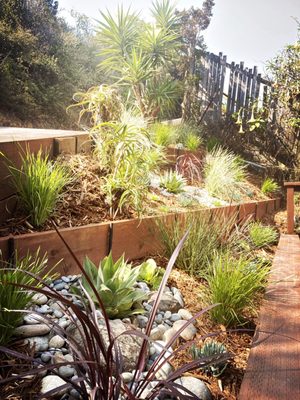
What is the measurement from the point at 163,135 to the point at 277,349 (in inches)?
99.4

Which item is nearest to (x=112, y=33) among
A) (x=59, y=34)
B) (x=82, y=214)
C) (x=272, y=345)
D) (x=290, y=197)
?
(x=59, y=34)

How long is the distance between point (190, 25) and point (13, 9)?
105 inches

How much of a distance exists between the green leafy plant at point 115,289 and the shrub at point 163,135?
6.77ft

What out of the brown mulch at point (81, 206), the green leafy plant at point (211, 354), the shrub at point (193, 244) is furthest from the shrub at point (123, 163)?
the green leafy plant at point (211, 354)

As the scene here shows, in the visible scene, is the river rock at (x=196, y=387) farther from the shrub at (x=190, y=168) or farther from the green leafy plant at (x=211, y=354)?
the shrub at (x=190, y=168)

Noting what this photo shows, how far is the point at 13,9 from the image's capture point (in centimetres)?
227

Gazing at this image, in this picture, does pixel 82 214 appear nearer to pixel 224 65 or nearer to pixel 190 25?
pixel 190 25

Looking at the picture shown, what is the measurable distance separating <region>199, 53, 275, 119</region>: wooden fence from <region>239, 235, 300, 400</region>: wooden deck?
12.2ft

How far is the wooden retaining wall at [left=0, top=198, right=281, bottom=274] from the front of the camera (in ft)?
4.95

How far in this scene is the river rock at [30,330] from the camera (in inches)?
46.0

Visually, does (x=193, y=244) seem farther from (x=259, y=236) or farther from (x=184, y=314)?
(x=259, y=236)

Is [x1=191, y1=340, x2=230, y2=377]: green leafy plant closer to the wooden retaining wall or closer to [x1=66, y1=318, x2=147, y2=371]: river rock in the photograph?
[x1=66, y1=318, x2=147, y2=371]: river rock

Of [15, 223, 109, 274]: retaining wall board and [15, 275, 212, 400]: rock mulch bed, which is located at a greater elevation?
[15, 223, 109, 274]: retaining wall board

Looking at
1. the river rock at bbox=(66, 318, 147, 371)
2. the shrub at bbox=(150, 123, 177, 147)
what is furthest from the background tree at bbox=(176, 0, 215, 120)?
the river rock at bbox=(66, 318, 147, 371)
